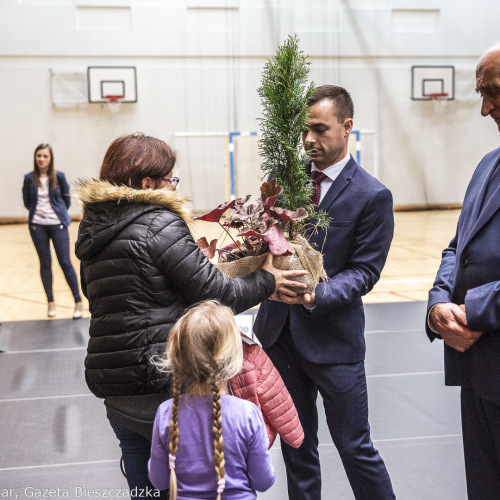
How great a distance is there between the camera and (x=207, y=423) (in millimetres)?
1758

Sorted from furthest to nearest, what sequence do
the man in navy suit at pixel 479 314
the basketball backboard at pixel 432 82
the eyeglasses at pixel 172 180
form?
1. the basketball backboard at pixel 432 82
2. the eyeglasses at pixel 172 180
3. the man in navy suit at pixel 479 314

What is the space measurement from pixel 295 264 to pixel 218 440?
643mm

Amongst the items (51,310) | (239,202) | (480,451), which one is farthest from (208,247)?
(51,310)

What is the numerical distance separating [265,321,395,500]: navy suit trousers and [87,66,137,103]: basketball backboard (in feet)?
42.7

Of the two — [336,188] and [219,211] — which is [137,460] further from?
[336,188]

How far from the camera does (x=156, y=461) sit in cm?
179

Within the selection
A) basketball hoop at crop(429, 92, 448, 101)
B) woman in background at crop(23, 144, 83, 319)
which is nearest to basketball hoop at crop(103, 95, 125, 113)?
basketball hoop at crop(429, 92, 448, 101)

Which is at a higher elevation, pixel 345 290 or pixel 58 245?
pixel 345 290

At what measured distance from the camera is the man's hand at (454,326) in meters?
1.88

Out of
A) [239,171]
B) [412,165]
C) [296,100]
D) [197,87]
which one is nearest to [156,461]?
[296,100]

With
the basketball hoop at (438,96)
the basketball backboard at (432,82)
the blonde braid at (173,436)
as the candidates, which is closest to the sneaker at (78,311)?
the blonde braid at (173,436)

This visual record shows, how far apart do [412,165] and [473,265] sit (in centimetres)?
1479

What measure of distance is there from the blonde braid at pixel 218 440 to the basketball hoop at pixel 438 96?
15.3 metres

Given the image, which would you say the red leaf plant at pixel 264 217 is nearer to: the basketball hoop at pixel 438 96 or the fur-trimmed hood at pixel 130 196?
the fur-trimmed hood at pixel 130 196
